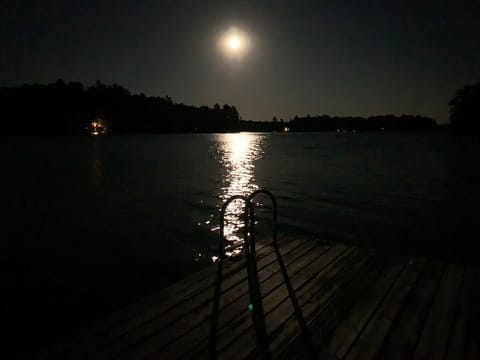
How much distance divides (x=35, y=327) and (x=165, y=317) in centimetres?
423

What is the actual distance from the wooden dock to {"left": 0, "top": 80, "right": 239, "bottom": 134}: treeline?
5951 inches

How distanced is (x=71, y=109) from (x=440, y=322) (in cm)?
16571

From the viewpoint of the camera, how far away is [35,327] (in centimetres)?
655

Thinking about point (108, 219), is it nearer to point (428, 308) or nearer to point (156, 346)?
point (156, 346)

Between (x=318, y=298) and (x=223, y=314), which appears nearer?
(x=223, y=314)

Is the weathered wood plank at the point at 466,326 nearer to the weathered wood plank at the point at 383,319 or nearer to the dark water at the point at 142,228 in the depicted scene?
the weathered wood plank at the point at 383,319

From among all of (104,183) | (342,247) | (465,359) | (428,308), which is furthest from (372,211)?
(104,183)

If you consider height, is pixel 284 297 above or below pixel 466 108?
below

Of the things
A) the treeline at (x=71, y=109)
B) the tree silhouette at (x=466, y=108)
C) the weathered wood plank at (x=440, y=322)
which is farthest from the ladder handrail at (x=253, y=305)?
the treeline at (x=71, y=109)

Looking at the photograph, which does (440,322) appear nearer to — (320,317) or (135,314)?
(320,317)

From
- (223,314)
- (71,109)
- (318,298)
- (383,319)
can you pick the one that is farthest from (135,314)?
(71,109)

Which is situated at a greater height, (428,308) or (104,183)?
(428,308)

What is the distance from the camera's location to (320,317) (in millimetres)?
4535

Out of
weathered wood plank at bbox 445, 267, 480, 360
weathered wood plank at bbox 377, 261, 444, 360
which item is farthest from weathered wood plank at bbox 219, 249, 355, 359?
weathered wood plank at bbox 445, 267, 480, 360
